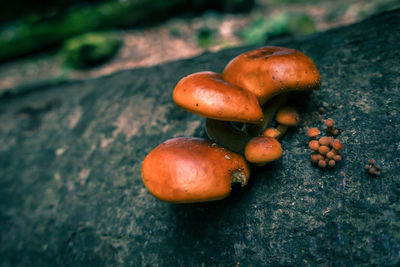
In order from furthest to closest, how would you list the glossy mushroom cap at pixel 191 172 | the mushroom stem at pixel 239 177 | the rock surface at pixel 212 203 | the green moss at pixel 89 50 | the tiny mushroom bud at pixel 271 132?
1. the green moss at pixel 89 50
2. the tiny mushroom bud at pixel 271 132
3. the mushroom stem at pixel 239 177
4. the rock surface at pixel 212 203
5. the glossy mushroom cap at pixel 191 172

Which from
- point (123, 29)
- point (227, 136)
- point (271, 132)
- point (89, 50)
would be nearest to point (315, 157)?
point (271, 132)

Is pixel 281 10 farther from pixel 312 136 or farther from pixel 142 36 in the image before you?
pixel 312 136

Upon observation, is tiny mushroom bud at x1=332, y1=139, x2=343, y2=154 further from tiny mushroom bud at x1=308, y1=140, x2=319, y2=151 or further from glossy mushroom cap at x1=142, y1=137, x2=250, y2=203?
glossy mushroom cap at x1=142, y1=137, x2=250, y2=203

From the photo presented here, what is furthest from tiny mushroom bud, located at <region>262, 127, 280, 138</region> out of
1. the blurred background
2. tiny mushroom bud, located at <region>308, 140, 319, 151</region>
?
the blurred background

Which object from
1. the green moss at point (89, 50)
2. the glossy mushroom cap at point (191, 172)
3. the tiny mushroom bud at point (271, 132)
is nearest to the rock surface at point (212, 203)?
the tiny mushroom bud at point (271, 132)

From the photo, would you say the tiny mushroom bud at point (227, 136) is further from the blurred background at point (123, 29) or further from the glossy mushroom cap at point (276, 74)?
the blurred background at point (123, 29)
